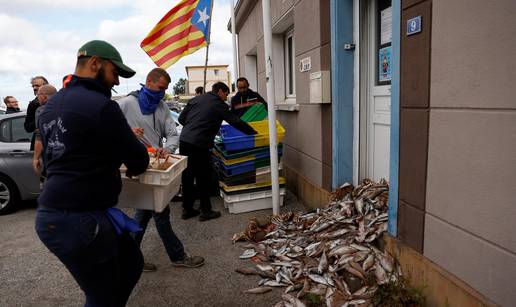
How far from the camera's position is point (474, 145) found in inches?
102

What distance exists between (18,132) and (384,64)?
247 inches

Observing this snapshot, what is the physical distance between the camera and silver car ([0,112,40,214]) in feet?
22.5

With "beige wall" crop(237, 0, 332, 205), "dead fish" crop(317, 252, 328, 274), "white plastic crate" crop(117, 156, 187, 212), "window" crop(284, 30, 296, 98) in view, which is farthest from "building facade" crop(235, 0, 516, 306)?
"window" crop(284, 30, 296, 98)

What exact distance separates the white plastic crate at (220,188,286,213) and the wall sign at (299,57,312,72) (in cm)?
189

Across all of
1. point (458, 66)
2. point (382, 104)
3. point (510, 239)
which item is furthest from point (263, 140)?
point (510, 239)

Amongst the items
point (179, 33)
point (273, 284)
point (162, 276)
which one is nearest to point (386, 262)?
point (273, 284)

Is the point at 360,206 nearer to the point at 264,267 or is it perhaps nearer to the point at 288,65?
the point at 264,267

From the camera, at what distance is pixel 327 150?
546cm

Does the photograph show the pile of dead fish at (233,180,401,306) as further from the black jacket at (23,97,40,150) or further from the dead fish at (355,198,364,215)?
the black jacket at (23,97,40,150)

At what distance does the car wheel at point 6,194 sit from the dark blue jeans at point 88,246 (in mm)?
5592

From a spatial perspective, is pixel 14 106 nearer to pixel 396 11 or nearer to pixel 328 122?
pixel 328 122

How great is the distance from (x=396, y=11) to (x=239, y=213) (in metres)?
3.90

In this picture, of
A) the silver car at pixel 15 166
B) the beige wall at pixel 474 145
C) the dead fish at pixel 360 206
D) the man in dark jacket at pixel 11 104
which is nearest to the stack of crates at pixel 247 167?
the dead fish at pixel 360 206

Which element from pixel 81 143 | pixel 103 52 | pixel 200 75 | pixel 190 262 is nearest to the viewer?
pixel 81 143
